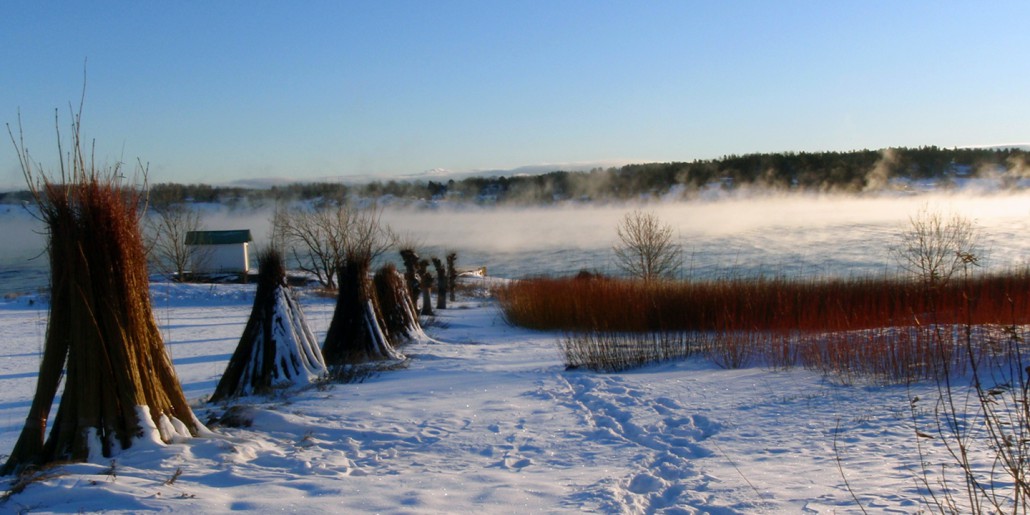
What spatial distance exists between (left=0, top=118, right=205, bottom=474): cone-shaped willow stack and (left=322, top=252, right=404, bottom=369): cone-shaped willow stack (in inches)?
252

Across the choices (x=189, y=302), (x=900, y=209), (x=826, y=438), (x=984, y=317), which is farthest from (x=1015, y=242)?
(x=826, y=438)

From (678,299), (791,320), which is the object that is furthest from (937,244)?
(791,320)

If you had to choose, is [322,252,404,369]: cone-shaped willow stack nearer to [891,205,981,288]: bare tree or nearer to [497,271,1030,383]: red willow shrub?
[497,271,1030,383]: red willow shrub

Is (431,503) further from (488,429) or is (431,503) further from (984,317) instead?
(984,317)

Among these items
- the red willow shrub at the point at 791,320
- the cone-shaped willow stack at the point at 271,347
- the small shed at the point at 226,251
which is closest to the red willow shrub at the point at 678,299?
the red willow shrub at the point at 791,320

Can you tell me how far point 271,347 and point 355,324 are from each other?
8.74 ft

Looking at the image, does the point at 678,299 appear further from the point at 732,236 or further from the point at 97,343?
the point at 732,236

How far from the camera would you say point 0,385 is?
35.4 ft

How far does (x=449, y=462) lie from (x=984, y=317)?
34.6 ft

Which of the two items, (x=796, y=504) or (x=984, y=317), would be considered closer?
(x=796, y=504)

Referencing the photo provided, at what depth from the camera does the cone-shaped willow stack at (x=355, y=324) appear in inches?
477

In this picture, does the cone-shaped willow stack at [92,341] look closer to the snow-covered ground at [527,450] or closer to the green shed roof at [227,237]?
the snow-covered ground at [527,450]

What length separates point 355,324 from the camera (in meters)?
12.2

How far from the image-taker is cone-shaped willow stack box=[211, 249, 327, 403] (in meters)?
9.38
